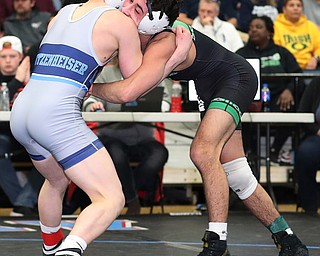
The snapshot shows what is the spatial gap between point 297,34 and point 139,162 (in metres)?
2.32

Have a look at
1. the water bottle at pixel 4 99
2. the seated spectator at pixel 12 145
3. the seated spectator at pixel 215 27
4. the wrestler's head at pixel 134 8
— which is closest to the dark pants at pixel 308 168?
the seated spectator at pixel 215 27

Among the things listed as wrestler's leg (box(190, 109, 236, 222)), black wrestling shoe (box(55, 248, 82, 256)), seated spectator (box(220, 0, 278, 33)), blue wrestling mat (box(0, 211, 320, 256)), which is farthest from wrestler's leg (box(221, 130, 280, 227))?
seated spectator (box(220, 0, 278, 33))

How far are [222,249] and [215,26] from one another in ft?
13.9

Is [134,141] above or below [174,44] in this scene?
below

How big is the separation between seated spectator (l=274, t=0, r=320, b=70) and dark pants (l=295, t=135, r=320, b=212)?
1715 millimetres

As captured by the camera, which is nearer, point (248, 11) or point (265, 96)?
point (265, 96)

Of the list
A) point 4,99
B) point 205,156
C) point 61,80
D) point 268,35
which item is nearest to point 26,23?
point 4,99

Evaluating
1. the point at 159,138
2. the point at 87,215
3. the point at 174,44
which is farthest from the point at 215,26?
the point at 87,215

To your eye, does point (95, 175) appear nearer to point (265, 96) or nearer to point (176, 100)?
point (176, 100)

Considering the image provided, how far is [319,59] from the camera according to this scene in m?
8.44

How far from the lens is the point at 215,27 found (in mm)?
8352

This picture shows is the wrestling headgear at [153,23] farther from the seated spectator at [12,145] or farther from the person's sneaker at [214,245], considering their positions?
the seated spectator at [12,145]

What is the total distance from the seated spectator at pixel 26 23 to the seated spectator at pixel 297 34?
2.18 metres

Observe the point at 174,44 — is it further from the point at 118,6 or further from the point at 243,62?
the point at 243,62
